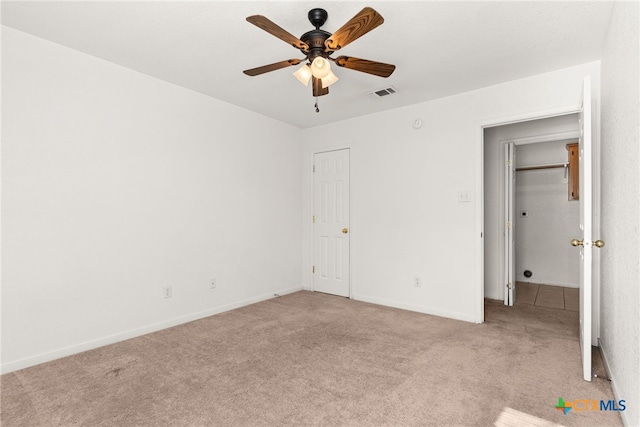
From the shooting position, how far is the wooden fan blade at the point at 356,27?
1.69 meters

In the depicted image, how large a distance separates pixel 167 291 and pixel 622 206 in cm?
373

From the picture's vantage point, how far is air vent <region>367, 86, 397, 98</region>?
11.3 ft

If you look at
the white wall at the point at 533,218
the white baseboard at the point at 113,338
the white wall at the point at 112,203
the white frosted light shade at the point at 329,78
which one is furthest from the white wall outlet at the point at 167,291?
the white wall at the point at 533,218

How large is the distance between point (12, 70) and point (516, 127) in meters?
5.11

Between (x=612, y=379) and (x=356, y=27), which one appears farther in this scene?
(x=612, y=379)

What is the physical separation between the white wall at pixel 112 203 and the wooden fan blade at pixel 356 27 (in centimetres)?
209

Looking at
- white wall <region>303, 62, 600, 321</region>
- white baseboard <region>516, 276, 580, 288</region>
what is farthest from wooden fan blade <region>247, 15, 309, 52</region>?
white baseboard <region>516, 276, 580, 288</region>

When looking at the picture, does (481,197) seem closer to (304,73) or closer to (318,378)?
(304,73)

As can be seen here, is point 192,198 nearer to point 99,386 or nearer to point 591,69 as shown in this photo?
point 99,386

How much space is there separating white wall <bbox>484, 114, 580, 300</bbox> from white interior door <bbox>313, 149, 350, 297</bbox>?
6.30 ft

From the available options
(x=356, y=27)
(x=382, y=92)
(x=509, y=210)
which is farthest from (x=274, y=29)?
(x=509, y=210)

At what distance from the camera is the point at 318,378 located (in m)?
2.28

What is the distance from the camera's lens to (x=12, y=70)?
2.40 m

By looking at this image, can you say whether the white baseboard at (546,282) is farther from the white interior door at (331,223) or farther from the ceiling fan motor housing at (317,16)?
the ceiling fan motor housing at (317,16)
